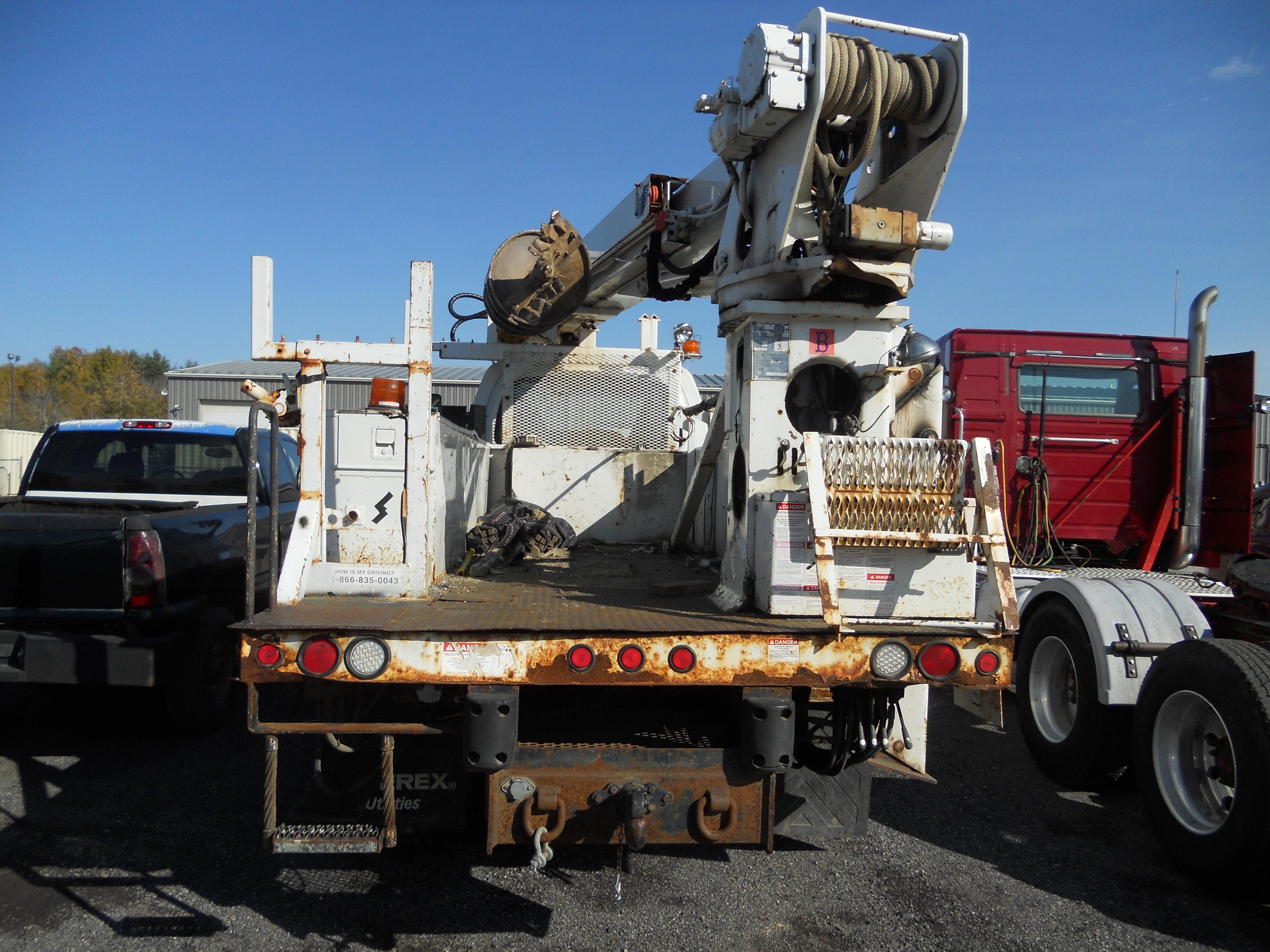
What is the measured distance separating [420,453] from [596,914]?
6.47 ft

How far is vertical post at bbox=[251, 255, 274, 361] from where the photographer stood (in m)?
3.50

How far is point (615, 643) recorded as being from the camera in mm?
2865

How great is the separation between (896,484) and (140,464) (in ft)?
17.6

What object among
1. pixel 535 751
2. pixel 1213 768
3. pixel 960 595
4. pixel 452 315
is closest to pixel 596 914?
pixel 535 751

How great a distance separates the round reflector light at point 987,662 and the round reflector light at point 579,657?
53.7 inches

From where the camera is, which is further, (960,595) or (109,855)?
(109,855)

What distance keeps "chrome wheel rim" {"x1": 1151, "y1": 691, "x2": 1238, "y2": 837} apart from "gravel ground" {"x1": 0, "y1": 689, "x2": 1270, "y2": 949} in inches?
13.2

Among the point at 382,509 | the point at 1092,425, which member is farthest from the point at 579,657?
the point at 1092,425

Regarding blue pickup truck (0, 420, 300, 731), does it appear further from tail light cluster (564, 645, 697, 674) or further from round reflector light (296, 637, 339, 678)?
tail light cluster (564, 645, 697, 674)

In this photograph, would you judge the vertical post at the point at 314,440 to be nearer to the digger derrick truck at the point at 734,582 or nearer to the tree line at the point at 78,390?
the digger derrick truck at the point at 734,582

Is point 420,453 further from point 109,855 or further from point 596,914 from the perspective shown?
point 109,855

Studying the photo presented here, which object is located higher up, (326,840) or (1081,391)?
(1081,391)

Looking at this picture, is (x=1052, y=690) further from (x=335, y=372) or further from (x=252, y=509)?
(x=335, y=372)

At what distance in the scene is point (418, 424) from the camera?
3537 millimetres
